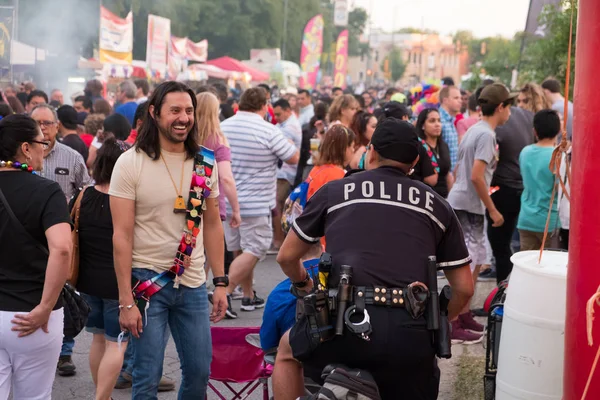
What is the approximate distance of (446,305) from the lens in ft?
12.5

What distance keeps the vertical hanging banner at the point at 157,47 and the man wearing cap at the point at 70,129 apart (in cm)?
1997

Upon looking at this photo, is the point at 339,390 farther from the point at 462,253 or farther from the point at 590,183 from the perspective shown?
the point at 590,183

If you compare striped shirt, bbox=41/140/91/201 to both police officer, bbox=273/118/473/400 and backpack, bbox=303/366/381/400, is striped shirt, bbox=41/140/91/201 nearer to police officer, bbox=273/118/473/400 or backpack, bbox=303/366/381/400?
police officer, bbox=273/118/473/400

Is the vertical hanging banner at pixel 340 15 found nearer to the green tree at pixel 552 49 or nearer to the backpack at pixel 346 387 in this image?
the green tree at pixel 552 49

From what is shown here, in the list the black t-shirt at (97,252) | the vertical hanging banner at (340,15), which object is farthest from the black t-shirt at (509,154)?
the vertical hanging banner at (340,15)

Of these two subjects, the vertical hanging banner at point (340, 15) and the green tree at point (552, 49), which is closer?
the green tree at point (552, 49)

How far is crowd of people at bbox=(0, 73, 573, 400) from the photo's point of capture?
161 inches

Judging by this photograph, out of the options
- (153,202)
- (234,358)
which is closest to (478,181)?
(234,358)

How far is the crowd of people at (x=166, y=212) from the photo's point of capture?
409cm

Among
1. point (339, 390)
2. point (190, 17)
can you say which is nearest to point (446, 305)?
point (339, 390)

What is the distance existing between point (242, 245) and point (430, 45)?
167 meters

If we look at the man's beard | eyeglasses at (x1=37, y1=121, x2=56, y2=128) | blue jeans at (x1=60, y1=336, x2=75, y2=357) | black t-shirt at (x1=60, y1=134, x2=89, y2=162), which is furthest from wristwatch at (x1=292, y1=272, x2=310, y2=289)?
black t-shirt at (x1=60, y1=134, x2=89, y2=162)

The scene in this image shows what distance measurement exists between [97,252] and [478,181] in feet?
11.4

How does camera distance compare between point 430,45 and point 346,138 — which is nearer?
point 346,138
